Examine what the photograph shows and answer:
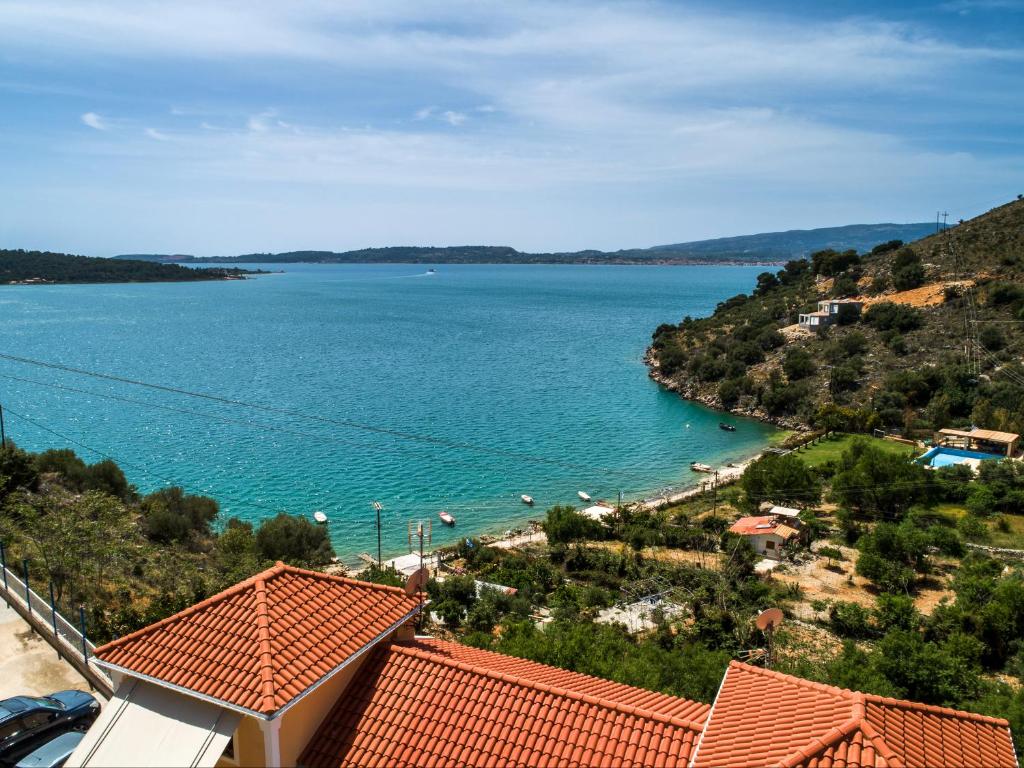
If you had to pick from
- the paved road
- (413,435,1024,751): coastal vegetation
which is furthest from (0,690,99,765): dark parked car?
(413,435,1024,751): coastal vegetation

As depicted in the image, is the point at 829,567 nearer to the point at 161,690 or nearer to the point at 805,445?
the point at 805,445

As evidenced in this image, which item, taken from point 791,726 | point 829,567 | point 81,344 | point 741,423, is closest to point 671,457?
point 741,423

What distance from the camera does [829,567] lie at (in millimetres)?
24125

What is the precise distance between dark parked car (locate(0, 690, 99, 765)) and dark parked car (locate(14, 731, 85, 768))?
0.78ft

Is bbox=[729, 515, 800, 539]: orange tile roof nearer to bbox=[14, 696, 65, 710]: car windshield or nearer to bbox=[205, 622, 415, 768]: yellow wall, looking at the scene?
bbox=[205, 622, 415, 768]: yellow wall

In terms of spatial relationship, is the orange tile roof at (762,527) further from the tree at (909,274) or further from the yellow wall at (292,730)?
the tree at (909,274)

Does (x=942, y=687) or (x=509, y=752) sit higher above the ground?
(x=509, y=752)

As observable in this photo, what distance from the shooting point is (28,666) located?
11.7m

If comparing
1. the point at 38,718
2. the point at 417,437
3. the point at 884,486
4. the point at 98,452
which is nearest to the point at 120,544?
the point at 38,718

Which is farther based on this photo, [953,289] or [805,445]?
[953,289]

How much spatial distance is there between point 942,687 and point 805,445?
29.9 metres

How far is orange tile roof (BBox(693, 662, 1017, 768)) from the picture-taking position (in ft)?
18.2

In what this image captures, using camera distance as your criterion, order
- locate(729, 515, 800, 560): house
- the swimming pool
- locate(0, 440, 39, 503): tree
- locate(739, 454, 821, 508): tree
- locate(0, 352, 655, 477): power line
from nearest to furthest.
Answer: locate(0, 440, 39, 503): tree, locate(729, 515, 800, 560): house, locate(739, 454, 821, 508): tree, the swimming pool, locate(0, 352, 655, 477): power line

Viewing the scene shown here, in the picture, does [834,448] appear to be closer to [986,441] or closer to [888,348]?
[986,441]
